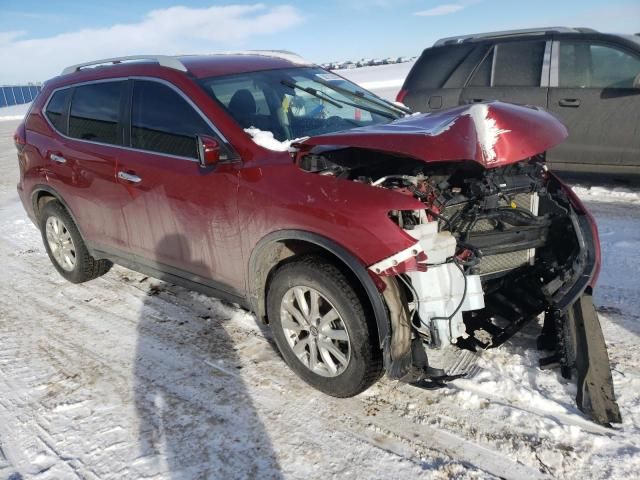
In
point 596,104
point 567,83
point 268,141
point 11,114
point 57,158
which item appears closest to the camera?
point 268,141

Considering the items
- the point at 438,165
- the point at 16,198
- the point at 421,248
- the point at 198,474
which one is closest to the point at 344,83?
the point at 438,165

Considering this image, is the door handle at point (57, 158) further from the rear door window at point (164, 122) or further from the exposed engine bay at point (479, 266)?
the exposed engine bay at point (479, 266)

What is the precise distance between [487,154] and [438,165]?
494 millimetres

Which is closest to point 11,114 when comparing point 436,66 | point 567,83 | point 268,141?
point 436,66

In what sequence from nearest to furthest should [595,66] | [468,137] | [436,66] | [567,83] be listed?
[468,137]
[595,66]
[567,83]
[436,66]

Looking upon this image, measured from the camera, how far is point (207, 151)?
118 inches

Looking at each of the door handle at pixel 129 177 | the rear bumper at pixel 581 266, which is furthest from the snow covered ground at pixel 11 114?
the rear bumper at pixel 581 266

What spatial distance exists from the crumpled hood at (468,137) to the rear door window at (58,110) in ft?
9.08

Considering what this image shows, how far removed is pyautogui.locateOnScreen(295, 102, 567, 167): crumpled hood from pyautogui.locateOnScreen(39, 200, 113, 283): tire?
2843 mm

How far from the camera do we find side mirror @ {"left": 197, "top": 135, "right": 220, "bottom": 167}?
300 centimetres

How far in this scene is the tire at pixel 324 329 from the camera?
2.68m

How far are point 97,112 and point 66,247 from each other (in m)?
1.46

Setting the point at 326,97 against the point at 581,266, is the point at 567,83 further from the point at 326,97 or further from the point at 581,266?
the point at 581,266

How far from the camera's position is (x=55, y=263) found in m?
5.02
